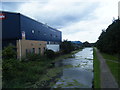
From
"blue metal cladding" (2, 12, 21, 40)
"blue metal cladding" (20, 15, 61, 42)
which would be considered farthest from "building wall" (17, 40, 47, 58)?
"blue metal cladding" (2, 12, 21, 40)

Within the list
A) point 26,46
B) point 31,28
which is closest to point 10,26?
point 26,46

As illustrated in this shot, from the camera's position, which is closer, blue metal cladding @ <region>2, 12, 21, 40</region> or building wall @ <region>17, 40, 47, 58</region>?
building wall @ <region>17, 40, 47, 58</region>

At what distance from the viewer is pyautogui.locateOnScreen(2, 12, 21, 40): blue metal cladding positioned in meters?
13.9

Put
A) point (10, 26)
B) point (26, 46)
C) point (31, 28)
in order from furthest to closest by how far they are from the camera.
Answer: point (31, 28)
point (26, 46)
point (10, 26)

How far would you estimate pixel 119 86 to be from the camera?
604cm

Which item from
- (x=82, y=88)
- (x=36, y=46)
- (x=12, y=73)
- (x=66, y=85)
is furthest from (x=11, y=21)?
(x=82, y=88)

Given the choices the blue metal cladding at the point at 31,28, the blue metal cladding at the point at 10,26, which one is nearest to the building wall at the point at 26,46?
the blue metal cladding at the point at 31,28

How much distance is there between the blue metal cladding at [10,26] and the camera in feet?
45.5

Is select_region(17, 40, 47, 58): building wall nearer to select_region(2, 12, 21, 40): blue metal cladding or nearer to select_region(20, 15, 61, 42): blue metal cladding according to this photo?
select_region(20, 15, 61, 42): blue metal cladding

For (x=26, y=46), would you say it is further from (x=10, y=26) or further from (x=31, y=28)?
(x=10, y=26)

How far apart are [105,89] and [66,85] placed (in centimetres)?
242

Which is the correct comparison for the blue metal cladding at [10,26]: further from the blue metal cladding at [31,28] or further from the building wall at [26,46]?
the building wall at [26,46]

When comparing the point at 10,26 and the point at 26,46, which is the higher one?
the point at 10,26

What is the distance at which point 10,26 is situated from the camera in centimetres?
1393
